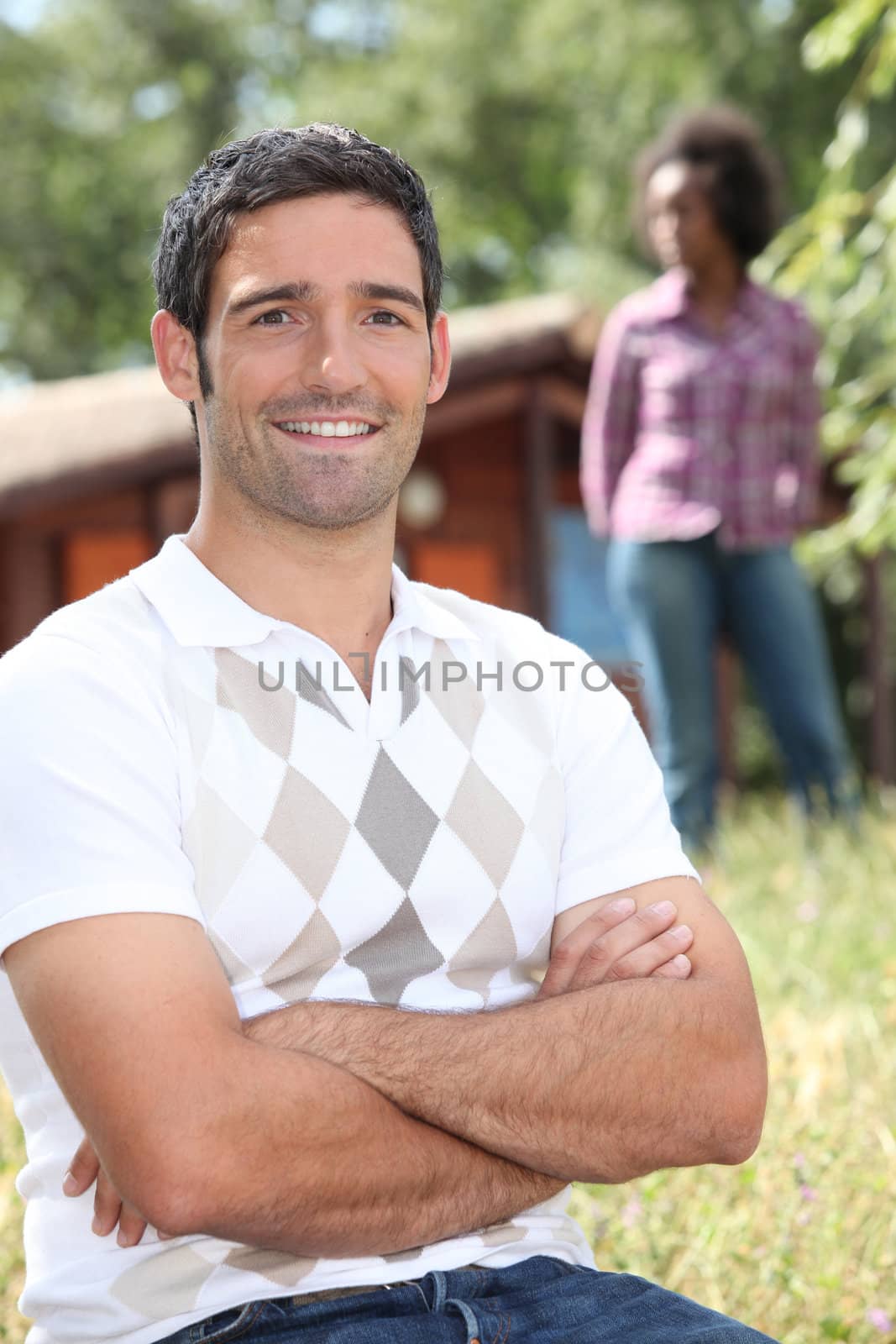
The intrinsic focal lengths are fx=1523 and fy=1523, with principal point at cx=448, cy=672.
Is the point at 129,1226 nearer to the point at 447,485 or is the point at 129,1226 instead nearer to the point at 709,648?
the point at 709,648

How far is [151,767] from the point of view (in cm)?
188

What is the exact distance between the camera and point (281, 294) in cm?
218

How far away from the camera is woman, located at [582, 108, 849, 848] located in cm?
521

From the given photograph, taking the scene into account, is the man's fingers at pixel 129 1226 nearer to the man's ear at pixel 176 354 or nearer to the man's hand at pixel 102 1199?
the man's hand at pixel 102 1199

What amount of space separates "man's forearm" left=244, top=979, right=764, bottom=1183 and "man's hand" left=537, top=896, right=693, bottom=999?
0.06 metres

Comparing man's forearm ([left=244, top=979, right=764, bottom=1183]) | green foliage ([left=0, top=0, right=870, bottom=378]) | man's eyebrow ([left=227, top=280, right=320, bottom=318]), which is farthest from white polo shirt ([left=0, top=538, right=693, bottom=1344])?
green foliage ([left=0, top=0, right=870, bottom=378])

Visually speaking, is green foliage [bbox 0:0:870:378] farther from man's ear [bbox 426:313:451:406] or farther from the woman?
man's ear [bbox 426:313:451:406]

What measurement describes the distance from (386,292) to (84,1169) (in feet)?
4.19

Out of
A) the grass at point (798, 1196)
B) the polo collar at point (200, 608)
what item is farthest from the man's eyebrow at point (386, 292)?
the grass at point (798, 1196)

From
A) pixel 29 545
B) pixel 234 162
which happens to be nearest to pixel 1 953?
pixel 234 162

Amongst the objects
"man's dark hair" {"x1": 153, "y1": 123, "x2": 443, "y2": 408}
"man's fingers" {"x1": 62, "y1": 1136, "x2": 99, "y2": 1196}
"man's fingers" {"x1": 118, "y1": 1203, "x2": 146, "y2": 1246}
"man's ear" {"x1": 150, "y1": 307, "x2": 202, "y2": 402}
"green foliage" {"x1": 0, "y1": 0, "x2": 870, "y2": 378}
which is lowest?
"man's fingers" {"x1": 118, "y1": 1203, "x2": 146, "y2": 1246}

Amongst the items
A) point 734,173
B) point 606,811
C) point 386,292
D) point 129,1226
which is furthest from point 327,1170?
point 734,173

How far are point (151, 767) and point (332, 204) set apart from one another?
886 mm

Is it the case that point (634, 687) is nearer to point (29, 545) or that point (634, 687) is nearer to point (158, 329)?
point (158, 329)
